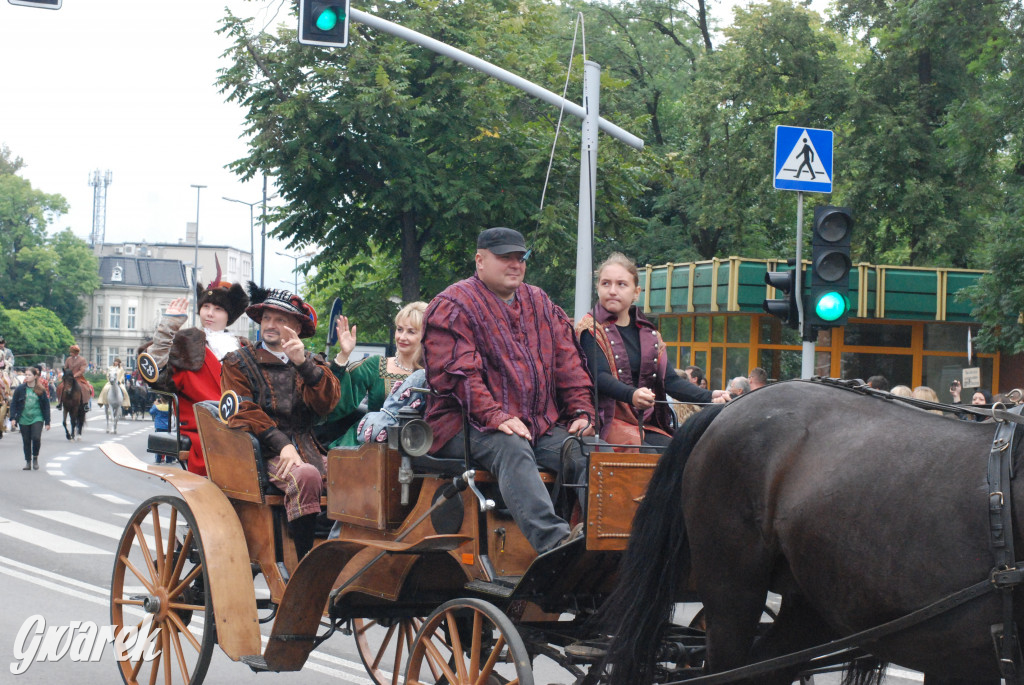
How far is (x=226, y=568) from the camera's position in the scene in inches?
211

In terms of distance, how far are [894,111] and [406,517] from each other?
2266cm

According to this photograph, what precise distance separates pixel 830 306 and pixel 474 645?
204 inches

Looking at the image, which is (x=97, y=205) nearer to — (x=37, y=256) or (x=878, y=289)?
(x=37, y=256)

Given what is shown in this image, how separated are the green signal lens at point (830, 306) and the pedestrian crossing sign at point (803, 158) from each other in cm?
100

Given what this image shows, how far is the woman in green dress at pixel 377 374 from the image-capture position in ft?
20.6

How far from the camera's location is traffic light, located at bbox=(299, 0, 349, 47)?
9.69 meters

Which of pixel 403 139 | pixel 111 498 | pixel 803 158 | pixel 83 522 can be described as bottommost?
pixel 111 498

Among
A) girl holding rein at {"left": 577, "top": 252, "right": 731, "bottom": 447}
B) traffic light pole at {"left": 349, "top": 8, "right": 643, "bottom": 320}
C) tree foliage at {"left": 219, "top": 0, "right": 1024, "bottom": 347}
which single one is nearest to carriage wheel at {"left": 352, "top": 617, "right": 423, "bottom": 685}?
girl holding rein at {"left": 577, "top": 252, "right": 731, "bottom": 447}

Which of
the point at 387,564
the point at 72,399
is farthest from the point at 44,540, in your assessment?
the point at 72,399

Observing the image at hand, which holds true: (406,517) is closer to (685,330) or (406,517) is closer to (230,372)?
(230,372)

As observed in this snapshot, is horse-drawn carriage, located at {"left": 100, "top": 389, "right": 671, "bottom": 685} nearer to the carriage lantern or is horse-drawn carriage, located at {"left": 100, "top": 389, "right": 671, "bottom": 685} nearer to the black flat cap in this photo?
the carriage lantern

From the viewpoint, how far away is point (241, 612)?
17.3ft

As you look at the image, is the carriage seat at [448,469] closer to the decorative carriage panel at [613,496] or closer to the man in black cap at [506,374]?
the man in black cap at [506,374]

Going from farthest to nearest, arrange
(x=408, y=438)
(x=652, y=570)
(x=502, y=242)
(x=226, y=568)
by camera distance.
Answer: (x=226, y=568)
(x=502, y=242)
(x=408, y=438)
(x=652, y=570)
